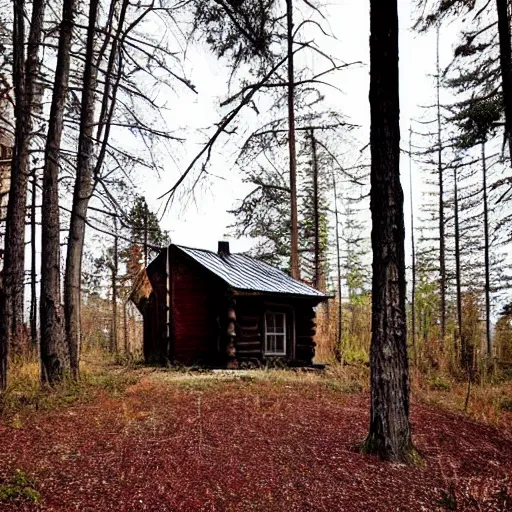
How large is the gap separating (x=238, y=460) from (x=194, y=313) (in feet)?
31.7

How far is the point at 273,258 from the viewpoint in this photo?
24906mm

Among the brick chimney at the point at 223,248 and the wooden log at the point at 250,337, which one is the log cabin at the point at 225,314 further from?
the brick chimney at the point at 223,248

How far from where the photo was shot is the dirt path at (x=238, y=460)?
13.5 feet

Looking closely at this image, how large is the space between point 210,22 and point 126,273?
26290mm

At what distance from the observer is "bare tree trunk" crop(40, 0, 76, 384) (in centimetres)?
879

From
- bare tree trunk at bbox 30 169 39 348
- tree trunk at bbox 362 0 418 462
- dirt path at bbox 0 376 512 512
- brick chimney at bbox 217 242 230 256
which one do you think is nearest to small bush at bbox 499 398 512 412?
dirt path at bbox 0 376 512 512

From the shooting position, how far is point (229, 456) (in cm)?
511

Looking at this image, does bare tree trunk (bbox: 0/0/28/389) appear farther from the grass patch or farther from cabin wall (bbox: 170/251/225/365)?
cabin wall (bbox: 170/251/225/365)

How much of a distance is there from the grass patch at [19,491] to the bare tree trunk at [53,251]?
4.84 meters

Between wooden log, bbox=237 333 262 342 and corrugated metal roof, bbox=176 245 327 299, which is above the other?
corrugated metal roof, bbox=176 245 327 299

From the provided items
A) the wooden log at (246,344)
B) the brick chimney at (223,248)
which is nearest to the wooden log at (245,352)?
the wooden log at (246,344)

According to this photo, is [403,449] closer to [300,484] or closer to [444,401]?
[300,484]

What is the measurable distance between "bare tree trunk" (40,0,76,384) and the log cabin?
459 centimetres

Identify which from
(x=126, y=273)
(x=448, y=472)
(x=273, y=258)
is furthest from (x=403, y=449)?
(x=126, y=273)
